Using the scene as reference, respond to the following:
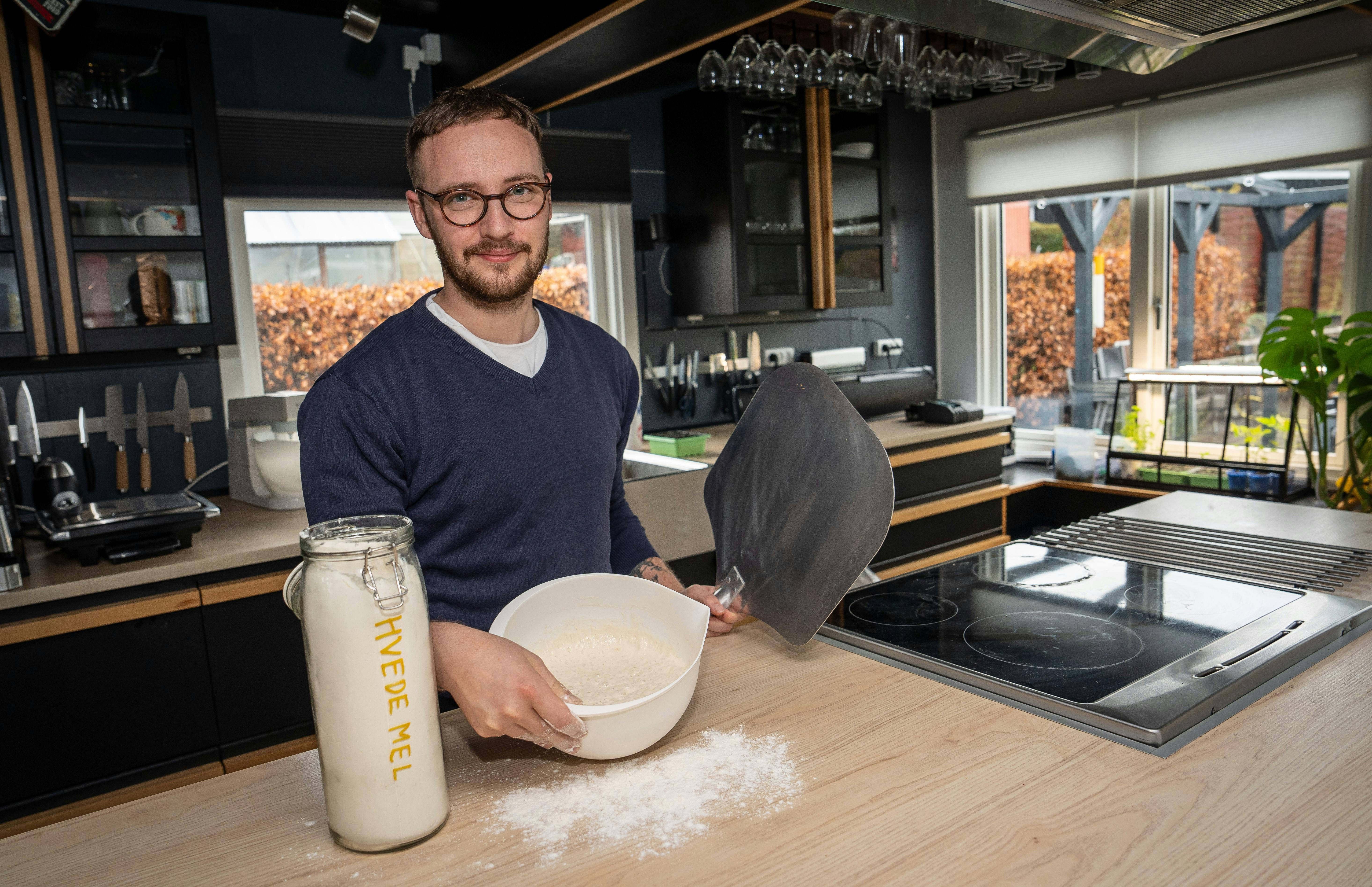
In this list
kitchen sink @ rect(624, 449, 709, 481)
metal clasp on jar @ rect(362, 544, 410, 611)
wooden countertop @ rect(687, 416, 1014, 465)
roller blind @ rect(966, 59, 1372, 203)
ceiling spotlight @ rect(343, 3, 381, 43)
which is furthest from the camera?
wooden countertop @ rect(687, 416, 1014, 465)

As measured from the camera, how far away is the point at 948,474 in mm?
3531

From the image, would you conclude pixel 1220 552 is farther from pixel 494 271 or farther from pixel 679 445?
pixel 679 445

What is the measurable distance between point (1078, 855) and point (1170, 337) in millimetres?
3595

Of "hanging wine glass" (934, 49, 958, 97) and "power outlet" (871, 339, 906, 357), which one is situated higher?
"hanging wine glass" (934, 49, 958, 97)

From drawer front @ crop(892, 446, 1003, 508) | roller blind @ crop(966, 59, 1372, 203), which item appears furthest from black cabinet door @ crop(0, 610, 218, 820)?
roller blind @ crop(966, 59, 1372, 203)

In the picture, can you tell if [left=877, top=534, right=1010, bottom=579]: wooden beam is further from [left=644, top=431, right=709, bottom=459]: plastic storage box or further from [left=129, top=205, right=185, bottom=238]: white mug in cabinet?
[left=129, top=205, right=185, bottom=238]: white mug in cabinet

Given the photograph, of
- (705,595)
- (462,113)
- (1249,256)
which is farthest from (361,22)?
(1249,256)

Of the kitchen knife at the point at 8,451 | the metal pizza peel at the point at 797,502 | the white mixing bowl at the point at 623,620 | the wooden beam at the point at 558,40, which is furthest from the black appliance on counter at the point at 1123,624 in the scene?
the kitchen knife at the point at 8,451

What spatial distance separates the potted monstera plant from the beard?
2553 mm

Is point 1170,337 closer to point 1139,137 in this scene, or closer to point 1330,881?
point 1139,137

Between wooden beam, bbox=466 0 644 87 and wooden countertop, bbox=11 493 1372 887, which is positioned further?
wooden beam, bbox=466 0 644 87

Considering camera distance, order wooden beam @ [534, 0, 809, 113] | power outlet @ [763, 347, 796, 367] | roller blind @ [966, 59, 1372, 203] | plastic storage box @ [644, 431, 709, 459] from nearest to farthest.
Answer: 1. wooden beam @ [534, 0, 809, 113]
2. plastic storage box @ [644, 431, 709, 459]
3. roller blind @ [966, 59, 1372, 203]
4. power outlet @ [763, 347, 796, 367]

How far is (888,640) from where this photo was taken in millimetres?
1185

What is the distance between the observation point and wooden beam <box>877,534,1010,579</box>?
3334 mm
